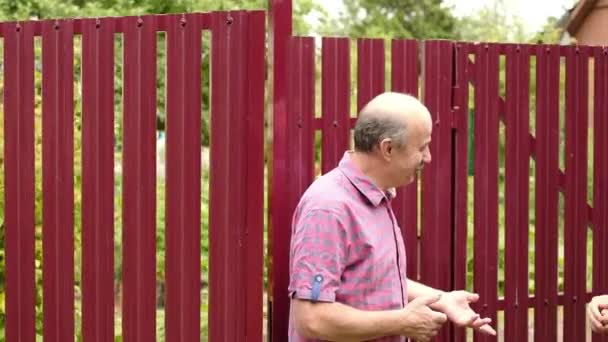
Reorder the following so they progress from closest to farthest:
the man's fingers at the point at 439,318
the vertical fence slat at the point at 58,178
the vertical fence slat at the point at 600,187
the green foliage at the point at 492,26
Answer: the man's fingers at the point at 439,318 → the vertical fence slat at the point at 58,178 → the vertical fence slat at the point at 600,187 → the green foliage at the point at 492,26

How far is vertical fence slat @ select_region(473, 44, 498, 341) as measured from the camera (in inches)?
165

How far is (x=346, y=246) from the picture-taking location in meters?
2.82

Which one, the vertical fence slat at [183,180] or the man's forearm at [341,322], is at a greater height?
the vertical fence slat at [183,180]

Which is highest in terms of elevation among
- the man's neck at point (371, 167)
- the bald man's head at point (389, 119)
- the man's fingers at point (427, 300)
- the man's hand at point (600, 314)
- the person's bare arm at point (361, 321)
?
the bald man's head at point (389, 119)

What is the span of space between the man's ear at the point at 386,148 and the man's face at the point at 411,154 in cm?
1

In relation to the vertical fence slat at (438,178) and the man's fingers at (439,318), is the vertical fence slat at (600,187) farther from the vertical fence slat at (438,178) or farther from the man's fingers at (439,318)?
the man's fingers at (439,318)

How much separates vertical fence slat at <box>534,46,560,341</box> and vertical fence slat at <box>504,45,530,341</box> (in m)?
0.07

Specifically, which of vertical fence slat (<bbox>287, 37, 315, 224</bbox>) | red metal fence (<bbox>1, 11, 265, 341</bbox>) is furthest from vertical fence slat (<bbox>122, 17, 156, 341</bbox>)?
vertical fence slat (<bbox>287, 37, 315, 224</bbox>)

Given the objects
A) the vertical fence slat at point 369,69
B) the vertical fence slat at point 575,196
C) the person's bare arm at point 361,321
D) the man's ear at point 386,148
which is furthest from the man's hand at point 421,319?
the vertical fence slat at point 575,196

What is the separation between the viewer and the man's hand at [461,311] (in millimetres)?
3012

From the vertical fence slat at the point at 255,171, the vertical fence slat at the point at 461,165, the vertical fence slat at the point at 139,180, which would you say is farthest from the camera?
the vertical fence slat at the point at 461,165

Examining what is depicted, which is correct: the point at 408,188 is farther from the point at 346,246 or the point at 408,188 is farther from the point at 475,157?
the point at 346,246

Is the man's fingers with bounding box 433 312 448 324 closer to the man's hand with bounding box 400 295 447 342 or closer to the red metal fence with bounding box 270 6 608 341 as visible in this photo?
the man's hand with bounding box 400 295 447 342

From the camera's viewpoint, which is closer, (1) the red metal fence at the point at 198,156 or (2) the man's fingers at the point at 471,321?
(2) the man's fingers at the point at 471,321
